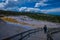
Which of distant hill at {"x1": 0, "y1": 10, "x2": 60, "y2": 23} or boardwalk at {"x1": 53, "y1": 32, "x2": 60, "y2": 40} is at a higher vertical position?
distant hill at {"x1": 0, "y1": 10, "x2": 60, "y2": 23}

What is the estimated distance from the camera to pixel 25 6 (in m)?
5.11

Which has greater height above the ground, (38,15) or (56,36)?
(38,15)

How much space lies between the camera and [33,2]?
16.8 ft

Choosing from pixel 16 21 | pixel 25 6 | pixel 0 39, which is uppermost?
pixel 25 6

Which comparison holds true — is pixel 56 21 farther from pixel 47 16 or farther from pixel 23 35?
pixel 23 35

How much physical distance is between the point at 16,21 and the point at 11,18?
0.14 m

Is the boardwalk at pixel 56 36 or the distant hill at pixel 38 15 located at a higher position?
Result: the distant hill at pixel 38 15

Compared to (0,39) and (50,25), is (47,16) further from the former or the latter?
(0,39)

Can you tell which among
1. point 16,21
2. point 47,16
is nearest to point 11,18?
point 16,21

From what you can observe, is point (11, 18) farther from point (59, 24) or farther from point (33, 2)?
point (59, 24)

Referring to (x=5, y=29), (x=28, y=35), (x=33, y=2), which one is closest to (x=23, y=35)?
(x=28, y=35)

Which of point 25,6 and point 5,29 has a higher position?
point 25,6

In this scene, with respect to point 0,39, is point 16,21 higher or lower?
higher

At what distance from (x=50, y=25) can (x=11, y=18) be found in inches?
36.3
